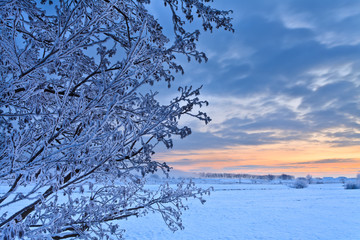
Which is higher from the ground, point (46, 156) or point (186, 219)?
point (46, 156)

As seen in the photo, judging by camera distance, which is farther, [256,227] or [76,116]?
[256,227]

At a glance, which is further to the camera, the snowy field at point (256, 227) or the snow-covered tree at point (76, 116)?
the snowy field at point (256, 227)

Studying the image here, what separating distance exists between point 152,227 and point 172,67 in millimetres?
11914

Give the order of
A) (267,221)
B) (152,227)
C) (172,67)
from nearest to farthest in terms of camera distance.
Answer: (172,67) < (152,227) < (267,221)

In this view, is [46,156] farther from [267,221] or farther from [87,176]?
[267,221]

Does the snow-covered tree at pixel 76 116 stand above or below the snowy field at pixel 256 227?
above

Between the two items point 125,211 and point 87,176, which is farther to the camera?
point 125,211

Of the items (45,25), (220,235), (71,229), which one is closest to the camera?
(71,229)

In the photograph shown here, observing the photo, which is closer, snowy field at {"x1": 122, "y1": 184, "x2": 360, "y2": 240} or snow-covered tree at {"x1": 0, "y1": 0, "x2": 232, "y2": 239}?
snow-covered tree at {"x1": 0, "y1": 0, "x2": 232, "y2": 239}

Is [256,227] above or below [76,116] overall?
below

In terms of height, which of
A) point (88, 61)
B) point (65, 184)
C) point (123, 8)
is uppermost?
point (123, 8)

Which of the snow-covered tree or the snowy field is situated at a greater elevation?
the snow-covered tree

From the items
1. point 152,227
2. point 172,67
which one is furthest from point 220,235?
point 172,67

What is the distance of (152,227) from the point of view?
13.7 metres
